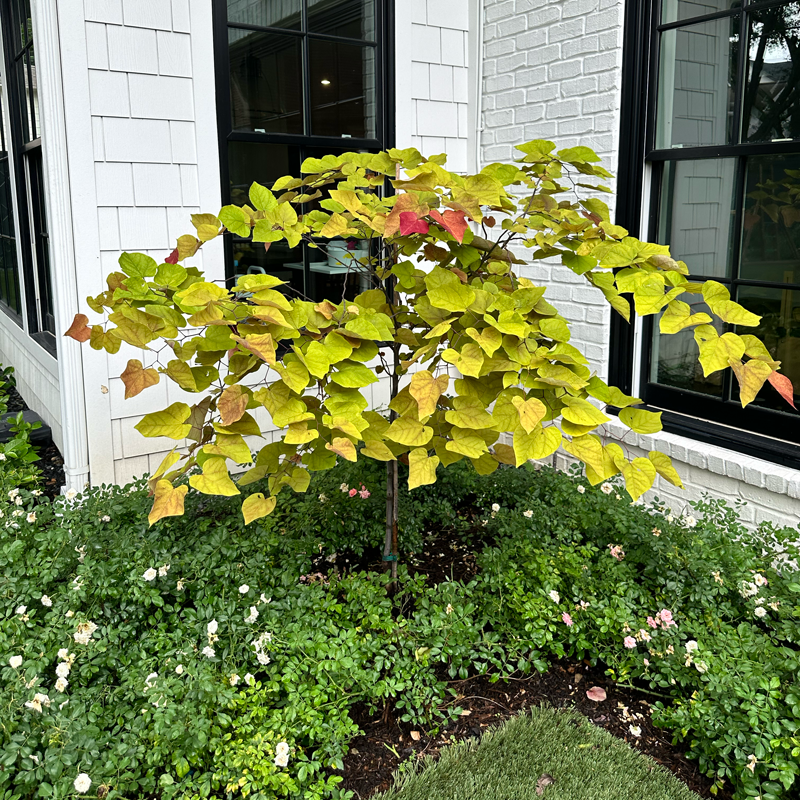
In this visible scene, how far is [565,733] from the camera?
196cm

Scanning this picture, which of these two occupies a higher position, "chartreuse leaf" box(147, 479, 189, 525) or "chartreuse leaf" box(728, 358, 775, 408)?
"chartreuse leaf" box(728, 358, 775, 408)

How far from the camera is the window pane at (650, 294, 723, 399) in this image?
3.07 metres

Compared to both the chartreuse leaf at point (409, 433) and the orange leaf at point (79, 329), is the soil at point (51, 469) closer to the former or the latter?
the orange leaf at point (79, 329)

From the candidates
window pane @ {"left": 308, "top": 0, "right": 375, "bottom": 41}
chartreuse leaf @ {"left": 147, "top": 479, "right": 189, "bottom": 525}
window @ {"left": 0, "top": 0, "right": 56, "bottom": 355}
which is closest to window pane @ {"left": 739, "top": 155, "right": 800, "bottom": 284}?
window pane @ {"left": 308, "top": 0, "right": 375, "bottom": 41}

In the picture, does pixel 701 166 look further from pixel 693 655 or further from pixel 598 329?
pixel 693 655

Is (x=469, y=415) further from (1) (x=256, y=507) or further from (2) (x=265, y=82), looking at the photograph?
(2) (x=265, y=82)

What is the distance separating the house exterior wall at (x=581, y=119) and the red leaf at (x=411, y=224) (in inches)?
73.0

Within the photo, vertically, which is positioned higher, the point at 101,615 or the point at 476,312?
the point at 476,312

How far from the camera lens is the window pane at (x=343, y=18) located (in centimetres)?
345

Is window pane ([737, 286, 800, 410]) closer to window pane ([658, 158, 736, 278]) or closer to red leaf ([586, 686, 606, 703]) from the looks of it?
window pane ([658, 158, 736, 278])

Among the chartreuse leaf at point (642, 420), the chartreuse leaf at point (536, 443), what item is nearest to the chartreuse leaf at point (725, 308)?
the chartreuse leaf at point (642, 420)

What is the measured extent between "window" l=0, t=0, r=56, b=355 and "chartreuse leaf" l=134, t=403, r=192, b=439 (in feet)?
8.52

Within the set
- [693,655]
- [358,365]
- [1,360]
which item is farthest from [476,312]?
[1,360]

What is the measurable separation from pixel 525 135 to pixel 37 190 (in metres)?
2.85
